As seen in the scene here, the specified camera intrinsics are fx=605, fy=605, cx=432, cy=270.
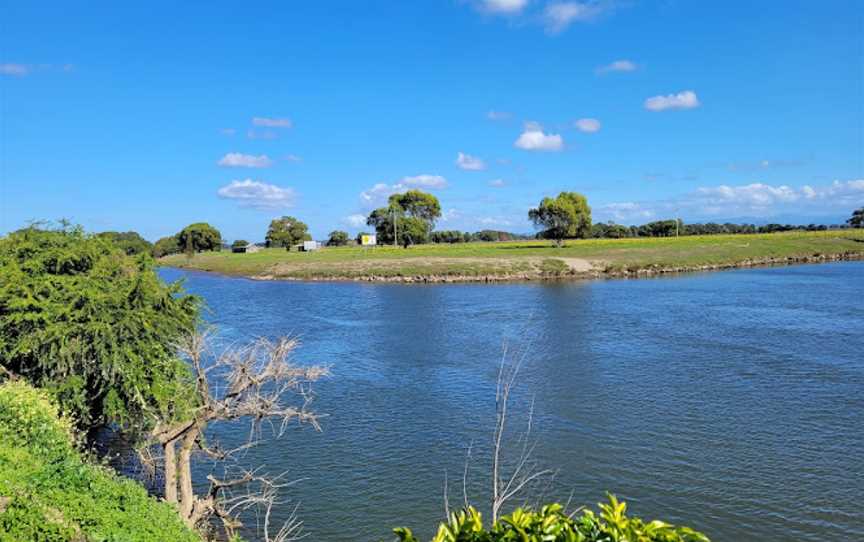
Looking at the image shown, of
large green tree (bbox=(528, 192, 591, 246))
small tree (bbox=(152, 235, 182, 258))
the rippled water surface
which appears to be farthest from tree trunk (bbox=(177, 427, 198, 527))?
small tree (bbox=(152, 235, 182, 258))

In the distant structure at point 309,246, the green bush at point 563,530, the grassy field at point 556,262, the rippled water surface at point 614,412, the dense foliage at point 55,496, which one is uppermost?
the distant structure at point 309,246

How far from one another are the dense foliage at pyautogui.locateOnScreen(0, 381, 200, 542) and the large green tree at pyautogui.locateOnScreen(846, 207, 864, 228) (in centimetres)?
19474

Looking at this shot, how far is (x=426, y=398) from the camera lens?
88.0 ft

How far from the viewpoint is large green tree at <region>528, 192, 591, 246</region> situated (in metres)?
113

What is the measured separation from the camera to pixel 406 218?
487 ft

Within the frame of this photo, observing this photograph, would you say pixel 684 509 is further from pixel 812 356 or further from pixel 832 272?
pixel 832 272

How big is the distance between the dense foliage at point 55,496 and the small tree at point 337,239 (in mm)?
165221

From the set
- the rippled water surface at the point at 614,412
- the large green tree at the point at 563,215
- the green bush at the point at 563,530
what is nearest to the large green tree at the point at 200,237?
the large green tree at the point at 563,215

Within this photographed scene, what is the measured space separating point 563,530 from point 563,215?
110m

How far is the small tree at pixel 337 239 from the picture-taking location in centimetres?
18046

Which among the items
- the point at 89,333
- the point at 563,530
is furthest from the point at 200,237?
the point at 563,530

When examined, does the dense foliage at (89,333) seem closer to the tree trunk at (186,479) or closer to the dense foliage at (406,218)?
the tree trunk at (186,479)

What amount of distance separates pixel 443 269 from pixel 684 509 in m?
70.4

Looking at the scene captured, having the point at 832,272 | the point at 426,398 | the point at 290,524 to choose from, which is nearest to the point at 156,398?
the point at 290,524
